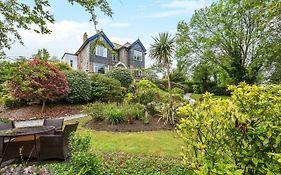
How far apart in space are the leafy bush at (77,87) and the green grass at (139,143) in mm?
7651

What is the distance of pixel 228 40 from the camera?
24234 mm

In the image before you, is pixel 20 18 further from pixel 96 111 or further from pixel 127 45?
pixel 127 45

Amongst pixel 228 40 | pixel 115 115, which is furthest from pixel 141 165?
pixel 228 40

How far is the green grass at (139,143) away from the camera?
7383mm

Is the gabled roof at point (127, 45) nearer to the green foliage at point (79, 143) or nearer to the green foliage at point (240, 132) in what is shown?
the green foliage at point (79, 143)

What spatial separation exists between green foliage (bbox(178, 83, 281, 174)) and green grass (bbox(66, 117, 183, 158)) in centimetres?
356

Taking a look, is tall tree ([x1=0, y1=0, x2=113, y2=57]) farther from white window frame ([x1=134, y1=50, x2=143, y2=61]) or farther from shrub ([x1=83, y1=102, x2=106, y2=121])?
white window frame ([x1=134, y1=50, x2=143, y2=61])

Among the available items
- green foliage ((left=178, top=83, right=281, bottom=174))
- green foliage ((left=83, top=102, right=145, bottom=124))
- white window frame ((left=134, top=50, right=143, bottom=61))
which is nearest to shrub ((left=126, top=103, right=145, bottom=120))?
green foliage ((left=83, top=102, right=145, bottom=124))

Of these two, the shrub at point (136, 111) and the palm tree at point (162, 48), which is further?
the palm tree at point (162, 48)

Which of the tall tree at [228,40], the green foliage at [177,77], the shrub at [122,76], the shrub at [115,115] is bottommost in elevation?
the shrub at [115,115]

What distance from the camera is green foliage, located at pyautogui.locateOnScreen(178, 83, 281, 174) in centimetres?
254

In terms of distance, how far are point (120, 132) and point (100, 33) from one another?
8.00 meters

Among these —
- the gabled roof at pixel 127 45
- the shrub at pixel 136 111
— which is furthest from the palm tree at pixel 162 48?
the gabled roof at pixel 127 45

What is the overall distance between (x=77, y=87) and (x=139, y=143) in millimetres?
9903
